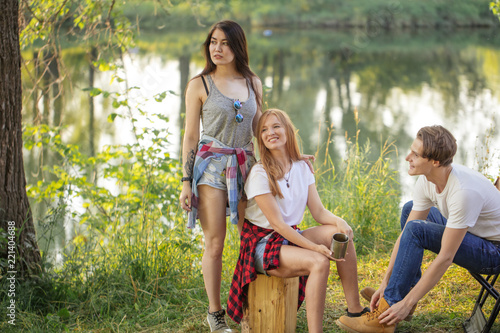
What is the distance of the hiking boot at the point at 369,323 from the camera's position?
7.79 feet

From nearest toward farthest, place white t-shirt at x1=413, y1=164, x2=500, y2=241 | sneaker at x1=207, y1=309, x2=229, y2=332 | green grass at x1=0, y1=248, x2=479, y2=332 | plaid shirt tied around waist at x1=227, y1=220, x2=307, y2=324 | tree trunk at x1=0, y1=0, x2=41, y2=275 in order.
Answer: white t-shirt at x1=413, y1=164, x2=500, y2=241 → plaid shirt tied around waist at x1=227, y1=220, x2=307, y2=324 → sneaker at x1=207, y1=309, x2=229, y2=332 → green grass at x1=0, y1=248, x2=479, y2=332 → tree trunk at x1=0, y1=0, x2=41, y2=275

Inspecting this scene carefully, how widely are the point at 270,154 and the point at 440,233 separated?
2.76 ft

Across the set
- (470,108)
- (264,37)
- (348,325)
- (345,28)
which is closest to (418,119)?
(470,108)

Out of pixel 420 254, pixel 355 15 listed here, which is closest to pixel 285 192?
pixel 420 254

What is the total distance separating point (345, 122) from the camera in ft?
31.2

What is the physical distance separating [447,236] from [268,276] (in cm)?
80

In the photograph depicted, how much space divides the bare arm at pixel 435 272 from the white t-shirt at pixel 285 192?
1.91 ft

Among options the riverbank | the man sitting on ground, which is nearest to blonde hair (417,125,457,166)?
the man sitting on ground

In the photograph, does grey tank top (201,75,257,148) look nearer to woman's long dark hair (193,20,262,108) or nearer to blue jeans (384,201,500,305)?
woman's long dark hair (193,20,262,108)

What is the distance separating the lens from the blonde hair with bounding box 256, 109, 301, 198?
2439mm

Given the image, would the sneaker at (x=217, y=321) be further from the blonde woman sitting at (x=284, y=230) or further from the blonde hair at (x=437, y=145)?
the blonde hair at (x=437, y=145)

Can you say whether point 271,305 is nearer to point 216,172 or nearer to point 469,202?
point 216,172

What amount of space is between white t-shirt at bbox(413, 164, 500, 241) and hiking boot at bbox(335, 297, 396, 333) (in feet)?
1.59

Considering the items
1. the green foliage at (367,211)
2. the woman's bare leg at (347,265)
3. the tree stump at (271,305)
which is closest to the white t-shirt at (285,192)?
the woman's bare leg at (347,265)
